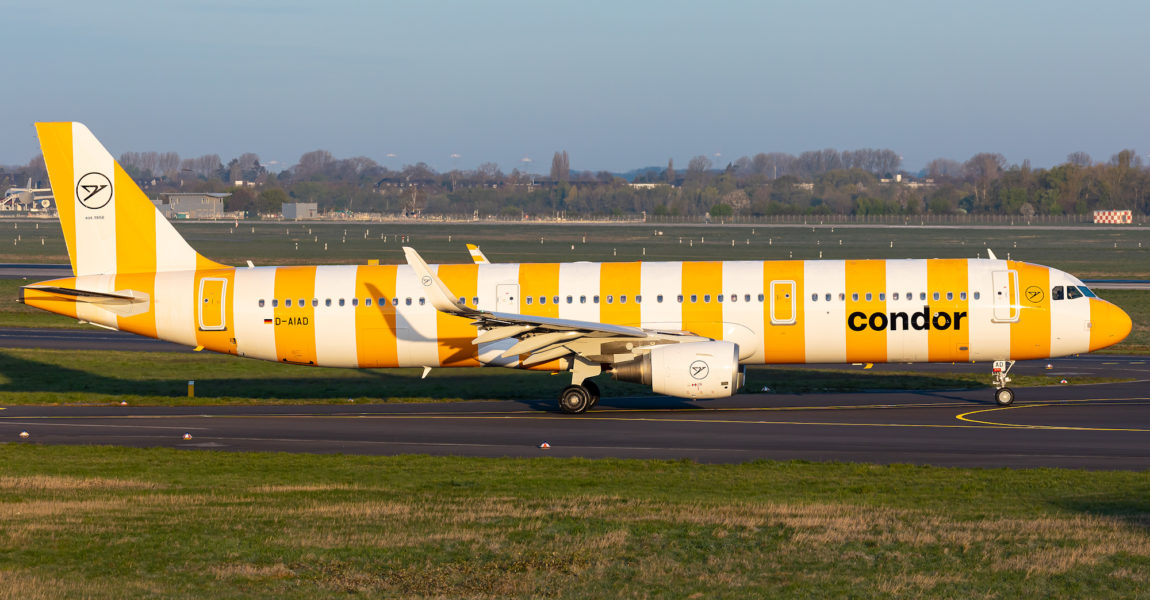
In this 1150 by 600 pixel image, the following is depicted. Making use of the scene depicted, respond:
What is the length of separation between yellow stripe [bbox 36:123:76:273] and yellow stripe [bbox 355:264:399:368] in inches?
363

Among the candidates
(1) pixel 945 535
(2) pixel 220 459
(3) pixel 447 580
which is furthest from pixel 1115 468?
(2) pixel 220 459

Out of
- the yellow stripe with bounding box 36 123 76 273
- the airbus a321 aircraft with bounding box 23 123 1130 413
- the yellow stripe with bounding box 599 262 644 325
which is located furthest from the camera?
the yellow stripe with bounding box 36 123 76 273

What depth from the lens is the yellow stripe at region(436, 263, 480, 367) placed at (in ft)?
120

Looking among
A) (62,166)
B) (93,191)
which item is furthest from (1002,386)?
(62,166)

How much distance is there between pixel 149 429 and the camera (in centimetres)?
3444

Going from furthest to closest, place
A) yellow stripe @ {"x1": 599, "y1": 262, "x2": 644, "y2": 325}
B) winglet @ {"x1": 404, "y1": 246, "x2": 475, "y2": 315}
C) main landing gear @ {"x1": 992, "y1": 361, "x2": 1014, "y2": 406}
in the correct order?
1. main landing gear @ {"x1": 992, "y1": 361, "x2": 1014, "y2": 406}
2. yellow stripe @ {"x1": 599, "y1": 262, "x2": 644, "y2": 325}
3. winglet @ {"x1": 404, "y1": 246, "x2": 475, "y2": 315}

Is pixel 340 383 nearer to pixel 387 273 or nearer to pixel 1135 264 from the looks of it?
pixel 387 273

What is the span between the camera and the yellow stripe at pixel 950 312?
117 feet

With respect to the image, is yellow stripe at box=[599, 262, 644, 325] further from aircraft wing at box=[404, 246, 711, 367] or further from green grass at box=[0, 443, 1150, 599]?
green grass at box=[0, 443, 1150, 599]

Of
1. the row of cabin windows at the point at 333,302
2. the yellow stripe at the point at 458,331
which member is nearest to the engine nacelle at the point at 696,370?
the yellow stripe at the point at 458,331

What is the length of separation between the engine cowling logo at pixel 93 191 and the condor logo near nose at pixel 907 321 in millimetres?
23046

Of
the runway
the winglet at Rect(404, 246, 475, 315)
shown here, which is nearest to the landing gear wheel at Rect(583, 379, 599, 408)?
the runway

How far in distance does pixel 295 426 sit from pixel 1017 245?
5363 inches

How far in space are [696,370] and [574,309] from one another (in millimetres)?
4570
